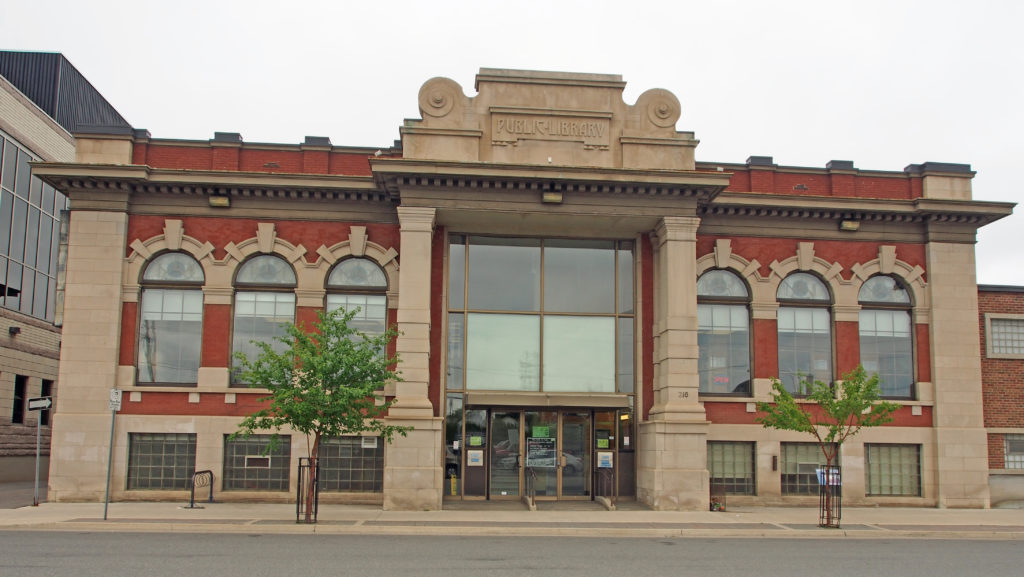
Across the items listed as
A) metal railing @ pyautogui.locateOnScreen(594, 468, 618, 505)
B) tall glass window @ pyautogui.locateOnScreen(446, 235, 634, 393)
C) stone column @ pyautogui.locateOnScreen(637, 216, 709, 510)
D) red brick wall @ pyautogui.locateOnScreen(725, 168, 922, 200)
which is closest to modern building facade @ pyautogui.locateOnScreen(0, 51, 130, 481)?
tall glass window @ pyautogui.locateOnScreen(446, 235, 634, 393)

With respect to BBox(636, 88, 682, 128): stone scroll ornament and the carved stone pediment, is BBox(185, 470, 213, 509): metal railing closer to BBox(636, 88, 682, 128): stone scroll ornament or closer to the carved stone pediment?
the carved stone pediment

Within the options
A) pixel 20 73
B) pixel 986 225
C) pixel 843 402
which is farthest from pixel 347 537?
pixel 20 73

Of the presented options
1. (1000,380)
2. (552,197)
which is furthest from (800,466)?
(552,197)

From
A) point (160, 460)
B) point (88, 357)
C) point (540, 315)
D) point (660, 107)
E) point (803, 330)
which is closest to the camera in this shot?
point (88, 357)

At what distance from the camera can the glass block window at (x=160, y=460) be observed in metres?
24.4

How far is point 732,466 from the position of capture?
2591cm

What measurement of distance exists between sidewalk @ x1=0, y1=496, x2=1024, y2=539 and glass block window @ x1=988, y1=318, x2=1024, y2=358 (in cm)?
531

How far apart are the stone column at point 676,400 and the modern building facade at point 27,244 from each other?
22.9 m

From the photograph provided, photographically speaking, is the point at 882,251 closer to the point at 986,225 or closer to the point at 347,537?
the point at 986,225

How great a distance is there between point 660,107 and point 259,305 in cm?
1208

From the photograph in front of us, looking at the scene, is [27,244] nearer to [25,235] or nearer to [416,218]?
[25,235]

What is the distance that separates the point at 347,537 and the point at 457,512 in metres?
4.92

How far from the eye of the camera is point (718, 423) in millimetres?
25812

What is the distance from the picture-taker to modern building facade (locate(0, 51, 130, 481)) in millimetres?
36000
